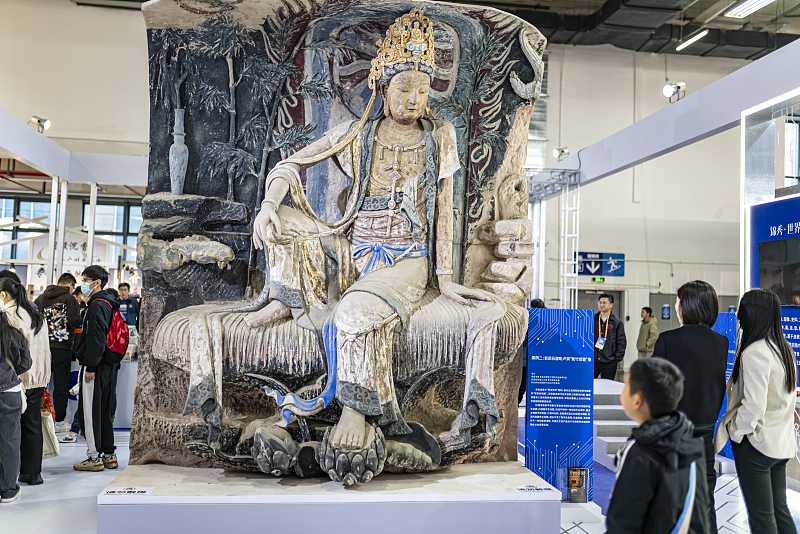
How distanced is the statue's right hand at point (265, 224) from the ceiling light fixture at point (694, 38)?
1085 cm

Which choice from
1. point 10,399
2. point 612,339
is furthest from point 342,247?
point 612,339

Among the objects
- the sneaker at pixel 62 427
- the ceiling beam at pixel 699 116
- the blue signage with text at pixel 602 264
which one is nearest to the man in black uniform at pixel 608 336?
the ceiling beam at pixel 699 116

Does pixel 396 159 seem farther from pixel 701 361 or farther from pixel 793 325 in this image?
pixel 793 325

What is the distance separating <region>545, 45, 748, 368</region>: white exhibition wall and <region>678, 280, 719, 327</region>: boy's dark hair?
1061 centimetres

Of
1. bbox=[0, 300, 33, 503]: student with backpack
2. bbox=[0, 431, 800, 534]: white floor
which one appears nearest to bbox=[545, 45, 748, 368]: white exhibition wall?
bbox=[0, 431, 800, 534]: white floor

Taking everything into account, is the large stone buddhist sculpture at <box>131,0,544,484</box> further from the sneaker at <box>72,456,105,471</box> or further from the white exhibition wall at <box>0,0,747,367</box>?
the white exhibition wall at <box>0,0,747,367</box>

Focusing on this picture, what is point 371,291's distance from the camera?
4.04m

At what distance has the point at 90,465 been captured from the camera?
5555 mm

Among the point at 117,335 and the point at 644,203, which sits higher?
the point at 644,203

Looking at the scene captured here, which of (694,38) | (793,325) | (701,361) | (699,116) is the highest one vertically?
(694,38)

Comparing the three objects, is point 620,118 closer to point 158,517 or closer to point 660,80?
point 660,80

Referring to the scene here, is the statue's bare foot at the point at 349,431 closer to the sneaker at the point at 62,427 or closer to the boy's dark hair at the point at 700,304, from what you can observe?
the boy's dark hair at the point at 700,304

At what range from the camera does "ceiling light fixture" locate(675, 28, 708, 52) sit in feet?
39.1

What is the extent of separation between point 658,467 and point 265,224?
2996 mm
